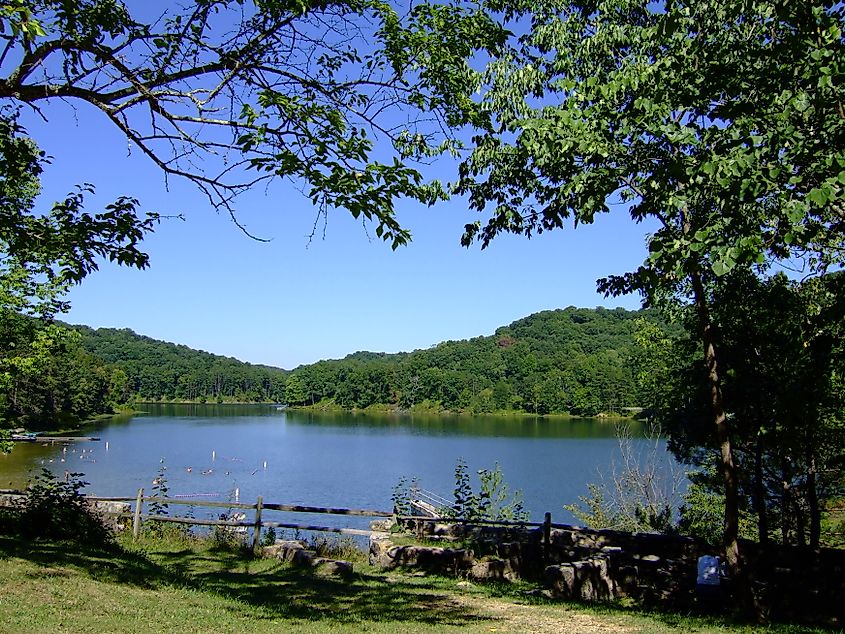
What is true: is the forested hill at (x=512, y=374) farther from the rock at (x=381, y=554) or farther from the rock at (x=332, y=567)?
the rock at (x=332, y=567)

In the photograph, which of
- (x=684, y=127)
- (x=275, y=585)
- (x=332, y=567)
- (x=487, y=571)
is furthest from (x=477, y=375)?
(x=684, y=127)

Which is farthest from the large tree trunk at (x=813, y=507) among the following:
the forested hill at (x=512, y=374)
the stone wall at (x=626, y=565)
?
the forested hill at (x=512, y=374)

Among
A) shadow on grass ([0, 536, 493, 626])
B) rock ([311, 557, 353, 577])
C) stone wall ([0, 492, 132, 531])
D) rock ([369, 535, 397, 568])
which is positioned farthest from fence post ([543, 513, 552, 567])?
stone wall ([0, 492, 132, 531])

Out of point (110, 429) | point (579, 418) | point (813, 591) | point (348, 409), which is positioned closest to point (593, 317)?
point (579, 418)

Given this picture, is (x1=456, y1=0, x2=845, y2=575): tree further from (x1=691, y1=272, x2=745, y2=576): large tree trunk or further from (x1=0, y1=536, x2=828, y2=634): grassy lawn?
(x1=0, y1=536, x2=828, y2=634): grassy lawn

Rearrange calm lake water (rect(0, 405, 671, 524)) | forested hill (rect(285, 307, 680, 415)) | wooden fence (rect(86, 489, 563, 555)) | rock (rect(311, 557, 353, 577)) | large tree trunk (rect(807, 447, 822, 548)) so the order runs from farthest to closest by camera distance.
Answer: forested hill (rect(285, 307, 680, 415)) < calm lake water (rect(0, 405, 671, 524)) < large tree trunk (rect(807, 447, 822, 548)) < wooden fence (rect(86, 489, 563, 555)) < rock (rect(311, 557, 353, 577))

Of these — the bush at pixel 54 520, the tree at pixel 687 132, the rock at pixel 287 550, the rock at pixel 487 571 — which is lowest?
the rock at pixel 487 571

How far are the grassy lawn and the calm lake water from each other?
14.2 meters

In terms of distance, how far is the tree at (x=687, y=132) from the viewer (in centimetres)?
474

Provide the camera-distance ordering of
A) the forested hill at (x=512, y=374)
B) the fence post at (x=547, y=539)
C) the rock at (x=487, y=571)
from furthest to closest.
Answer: the forested hill at (x=512, y=374), the fence post at (x=547, y=539), the rock at (x=487, y=571)

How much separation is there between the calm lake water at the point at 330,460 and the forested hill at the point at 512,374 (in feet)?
63.2

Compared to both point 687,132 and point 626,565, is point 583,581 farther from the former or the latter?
point 687,132

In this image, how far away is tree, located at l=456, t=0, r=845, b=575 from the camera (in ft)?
15.6

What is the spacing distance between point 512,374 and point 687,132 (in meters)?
136
